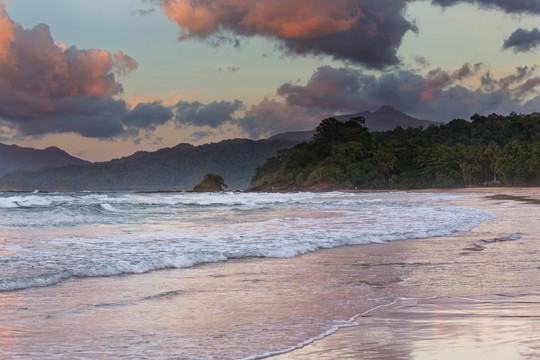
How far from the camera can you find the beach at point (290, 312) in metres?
4.34

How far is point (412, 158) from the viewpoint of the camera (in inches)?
5404

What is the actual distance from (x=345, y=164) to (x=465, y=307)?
14001cm

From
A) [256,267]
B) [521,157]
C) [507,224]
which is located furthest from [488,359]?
[521,157]

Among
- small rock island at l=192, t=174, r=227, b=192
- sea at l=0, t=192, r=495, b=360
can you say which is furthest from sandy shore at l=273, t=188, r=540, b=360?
small rock island at l=192, t=174, r=227, b=192

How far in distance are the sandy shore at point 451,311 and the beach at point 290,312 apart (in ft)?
0.05

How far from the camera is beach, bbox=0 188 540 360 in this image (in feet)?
14.2

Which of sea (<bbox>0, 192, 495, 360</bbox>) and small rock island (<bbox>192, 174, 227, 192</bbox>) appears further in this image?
small rock island (<bbox>192, 174, 227, 192</bbox>)

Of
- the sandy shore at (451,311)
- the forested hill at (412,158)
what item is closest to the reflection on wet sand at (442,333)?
the sandy shore at (451,311)

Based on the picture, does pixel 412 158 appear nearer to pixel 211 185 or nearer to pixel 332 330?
pixel 211 185

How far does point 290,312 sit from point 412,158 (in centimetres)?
13755

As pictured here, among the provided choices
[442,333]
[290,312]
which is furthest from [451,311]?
[290,312]

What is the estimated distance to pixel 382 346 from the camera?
432 cm

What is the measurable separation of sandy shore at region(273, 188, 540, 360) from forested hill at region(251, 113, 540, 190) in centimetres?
9671

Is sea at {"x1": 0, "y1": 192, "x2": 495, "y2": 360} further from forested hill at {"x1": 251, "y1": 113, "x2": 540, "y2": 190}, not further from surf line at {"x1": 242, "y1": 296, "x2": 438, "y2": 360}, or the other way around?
forested hill at {"x1": 251, "y1": 113, "x2": 540, "y2": 190}
